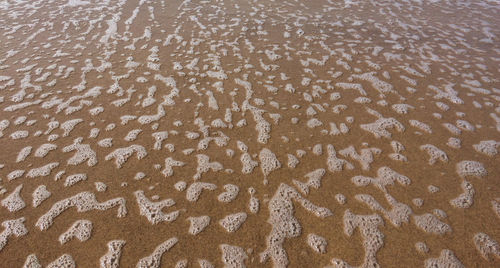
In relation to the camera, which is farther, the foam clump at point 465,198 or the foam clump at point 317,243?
the foam clump at point 465,198

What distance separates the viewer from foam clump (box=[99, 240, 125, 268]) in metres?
1.53

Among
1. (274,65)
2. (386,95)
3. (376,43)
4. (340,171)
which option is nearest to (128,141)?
(340,171)

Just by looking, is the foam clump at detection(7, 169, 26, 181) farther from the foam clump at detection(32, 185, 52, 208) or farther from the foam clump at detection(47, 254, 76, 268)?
the foam clump at detection(47, 254, 76, 268)

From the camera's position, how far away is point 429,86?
118 inches

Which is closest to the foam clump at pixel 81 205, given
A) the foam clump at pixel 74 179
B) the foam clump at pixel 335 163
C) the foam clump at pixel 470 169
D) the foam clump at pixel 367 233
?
the foam clump at pixel 74 179

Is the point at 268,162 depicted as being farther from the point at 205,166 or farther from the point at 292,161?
the point at 205,166

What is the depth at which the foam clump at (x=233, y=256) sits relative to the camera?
155cm

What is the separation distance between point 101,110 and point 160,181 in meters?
1.10

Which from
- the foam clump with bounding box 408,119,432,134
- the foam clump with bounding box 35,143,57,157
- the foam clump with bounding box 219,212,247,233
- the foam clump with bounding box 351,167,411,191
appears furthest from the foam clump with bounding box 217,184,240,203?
the foam clump with bounding box 408,119,432,134

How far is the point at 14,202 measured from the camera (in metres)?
1.82

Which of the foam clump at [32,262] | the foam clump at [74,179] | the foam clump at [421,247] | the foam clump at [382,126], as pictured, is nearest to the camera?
the foam clump at [32,262]

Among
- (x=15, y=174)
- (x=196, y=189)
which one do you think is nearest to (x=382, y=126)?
(x=196, y=189)

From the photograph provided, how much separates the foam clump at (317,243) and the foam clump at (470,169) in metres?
1.17

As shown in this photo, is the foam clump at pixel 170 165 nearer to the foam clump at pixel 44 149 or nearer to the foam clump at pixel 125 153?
the foam clump at pixel 125 153
